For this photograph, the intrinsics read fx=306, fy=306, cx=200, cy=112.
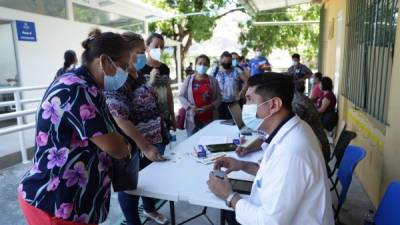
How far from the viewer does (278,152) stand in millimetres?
1197

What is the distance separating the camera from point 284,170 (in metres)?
1.15

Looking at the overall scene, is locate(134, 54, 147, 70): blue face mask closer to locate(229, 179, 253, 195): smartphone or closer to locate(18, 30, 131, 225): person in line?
locate(18, 30, 131, 225): person in line

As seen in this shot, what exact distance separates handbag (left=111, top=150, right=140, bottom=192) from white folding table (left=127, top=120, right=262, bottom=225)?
82mm

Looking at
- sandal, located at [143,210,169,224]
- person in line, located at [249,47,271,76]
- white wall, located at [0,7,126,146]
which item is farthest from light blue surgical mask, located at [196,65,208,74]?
white wall, located at [0,7,126,146]

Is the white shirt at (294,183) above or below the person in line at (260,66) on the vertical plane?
below

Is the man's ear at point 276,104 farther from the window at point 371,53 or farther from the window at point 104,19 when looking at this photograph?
the window at point 104,19

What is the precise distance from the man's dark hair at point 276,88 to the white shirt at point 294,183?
125mm

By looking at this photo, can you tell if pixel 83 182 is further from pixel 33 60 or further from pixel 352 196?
pixel 33 60

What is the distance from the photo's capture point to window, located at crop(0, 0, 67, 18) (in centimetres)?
572

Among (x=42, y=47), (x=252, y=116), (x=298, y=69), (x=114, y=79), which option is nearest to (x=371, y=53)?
(x=252, y=116)

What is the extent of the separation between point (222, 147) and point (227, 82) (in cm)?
216

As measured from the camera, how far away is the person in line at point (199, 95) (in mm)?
3744

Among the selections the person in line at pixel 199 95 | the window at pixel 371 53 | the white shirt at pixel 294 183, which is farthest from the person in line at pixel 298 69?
the white shirt at pixel 294 183

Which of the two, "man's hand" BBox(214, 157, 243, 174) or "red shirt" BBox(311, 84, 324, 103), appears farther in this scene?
"red shirt" BBox(311, 84, 324, 103)
